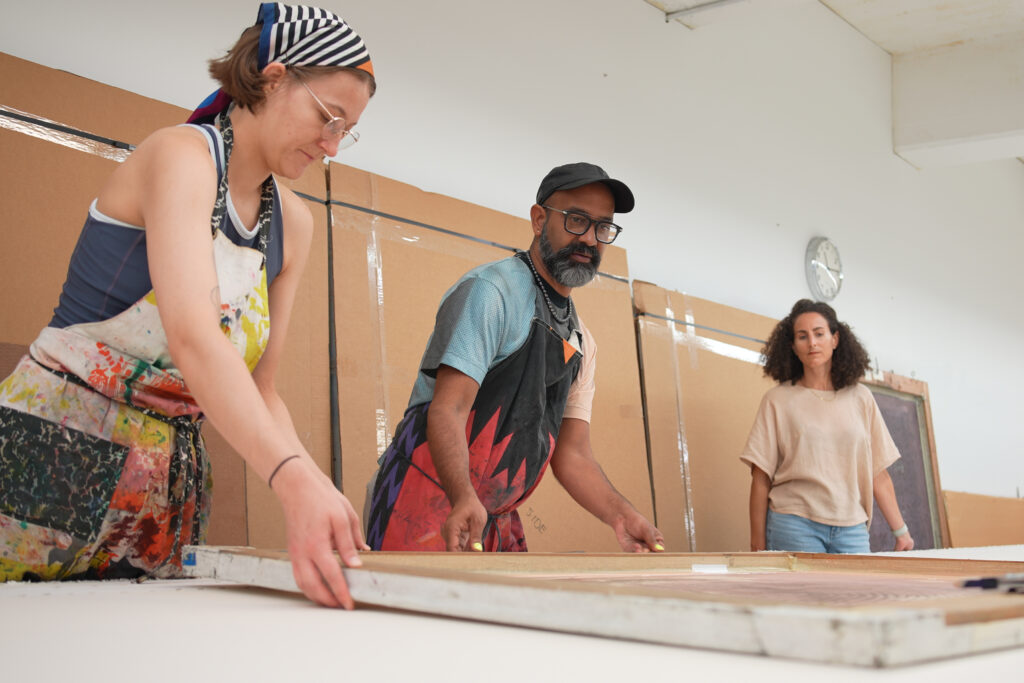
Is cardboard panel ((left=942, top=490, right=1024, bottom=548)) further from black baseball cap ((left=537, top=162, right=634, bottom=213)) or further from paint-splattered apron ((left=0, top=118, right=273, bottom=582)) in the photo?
paint-splattered apron ((left=0, top=118, right=273, bottom=582))

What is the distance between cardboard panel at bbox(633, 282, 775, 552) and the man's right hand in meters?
2.15

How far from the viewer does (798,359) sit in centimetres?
401

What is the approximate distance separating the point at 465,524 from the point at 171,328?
31.4 inches

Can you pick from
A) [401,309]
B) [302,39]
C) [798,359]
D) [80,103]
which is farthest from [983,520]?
[302,39]

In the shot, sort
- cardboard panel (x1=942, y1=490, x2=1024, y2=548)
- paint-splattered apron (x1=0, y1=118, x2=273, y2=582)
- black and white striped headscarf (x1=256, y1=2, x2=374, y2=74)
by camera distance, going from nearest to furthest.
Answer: paint-splattered apron (x1=0, y1=118, x2=273, y2=582) < black and white striped headscarf (x1=256, y1=2, x2=374, y2=74) < cardboard panel (x1=942, y1=490, x2=1024, y2=548)

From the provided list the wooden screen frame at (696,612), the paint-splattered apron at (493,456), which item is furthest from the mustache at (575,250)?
the wooden screen frame at (696,612)

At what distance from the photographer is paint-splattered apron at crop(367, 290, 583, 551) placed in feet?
6.36

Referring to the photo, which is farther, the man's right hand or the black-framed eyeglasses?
the black-framed eyeglasses

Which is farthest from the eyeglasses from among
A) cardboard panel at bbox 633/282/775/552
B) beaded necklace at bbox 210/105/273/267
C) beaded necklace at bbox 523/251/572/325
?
cardboard panel at bbox 633/282/775/552

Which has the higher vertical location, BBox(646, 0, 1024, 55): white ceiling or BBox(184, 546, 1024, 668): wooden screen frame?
BBox(646, 0, 1024, 55): white ceiling

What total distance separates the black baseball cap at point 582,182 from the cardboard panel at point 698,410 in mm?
1705

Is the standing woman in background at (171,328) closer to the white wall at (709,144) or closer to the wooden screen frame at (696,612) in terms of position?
the wooden screen frame at (696,612)

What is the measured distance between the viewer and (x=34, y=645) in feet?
2.18

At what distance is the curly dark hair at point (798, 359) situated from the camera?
3911 millimetres
